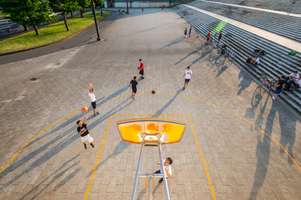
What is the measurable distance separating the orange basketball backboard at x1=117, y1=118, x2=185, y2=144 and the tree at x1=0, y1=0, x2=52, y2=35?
1049 inches

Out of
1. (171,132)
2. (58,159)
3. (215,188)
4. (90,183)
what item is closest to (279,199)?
(215,188)

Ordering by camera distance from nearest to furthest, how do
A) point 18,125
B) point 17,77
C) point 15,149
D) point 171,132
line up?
point 171,132 < point 15,149 < point 18,125 < point 17,77

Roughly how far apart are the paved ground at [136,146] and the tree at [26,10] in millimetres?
10808

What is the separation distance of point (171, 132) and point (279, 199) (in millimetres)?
4938

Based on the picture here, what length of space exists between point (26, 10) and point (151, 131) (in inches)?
1087

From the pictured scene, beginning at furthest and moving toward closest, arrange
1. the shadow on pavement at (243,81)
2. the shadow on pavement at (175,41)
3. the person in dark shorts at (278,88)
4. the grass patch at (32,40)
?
1. the shadow on pavement at (175,41)
2. the grass patch at (32,40)
3. the shadow on pavement at (243,81)
4. the person in dark shorts at (278,88)

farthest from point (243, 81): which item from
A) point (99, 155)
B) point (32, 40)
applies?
point (32, 40)

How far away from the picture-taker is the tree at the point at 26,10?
812 inches

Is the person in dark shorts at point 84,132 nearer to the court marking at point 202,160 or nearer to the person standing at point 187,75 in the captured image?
the court marking at point 202,160

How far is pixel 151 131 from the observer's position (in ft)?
13.8

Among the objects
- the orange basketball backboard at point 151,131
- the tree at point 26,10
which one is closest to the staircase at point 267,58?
the orange basketball backboard at point 151,131

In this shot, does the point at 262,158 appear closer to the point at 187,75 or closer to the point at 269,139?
the point at 269,139

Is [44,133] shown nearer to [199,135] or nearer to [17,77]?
[199,135]

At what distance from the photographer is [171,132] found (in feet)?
14.2
